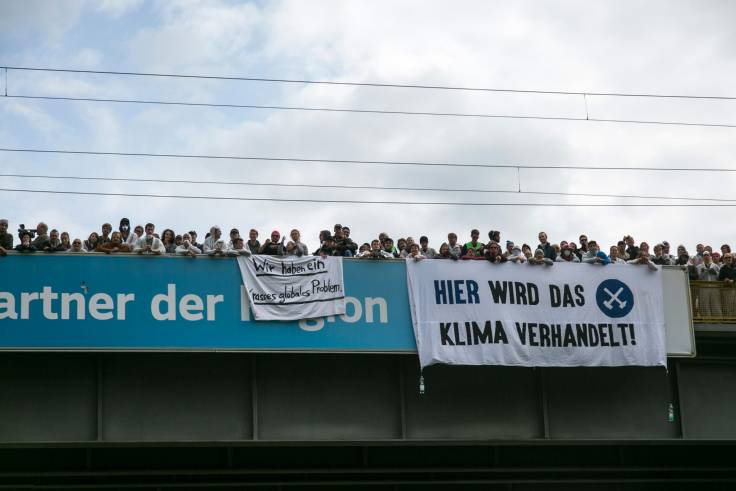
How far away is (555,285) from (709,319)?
3344 millimetres

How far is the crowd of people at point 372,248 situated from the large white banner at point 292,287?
28cm

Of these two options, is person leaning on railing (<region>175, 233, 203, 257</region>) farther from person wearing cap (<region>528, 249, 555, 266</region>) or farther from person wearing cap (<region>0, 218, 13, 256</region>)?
person wearing cap (<region>528, 249, 555, 266</region>)

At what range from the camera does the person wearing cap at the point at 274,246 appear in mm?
20375

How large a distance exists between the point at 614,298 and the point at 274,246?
6784 millimetres

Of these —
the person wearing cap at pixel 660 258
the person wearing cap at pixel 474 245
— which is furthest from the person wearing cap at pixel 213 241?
the person wearing cap at pixel 660 258

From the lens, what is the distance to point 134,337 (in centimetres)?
1912

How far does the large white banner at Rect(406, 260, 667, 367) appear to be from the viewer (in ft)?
67.4

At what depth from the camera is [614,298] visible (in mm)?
21547

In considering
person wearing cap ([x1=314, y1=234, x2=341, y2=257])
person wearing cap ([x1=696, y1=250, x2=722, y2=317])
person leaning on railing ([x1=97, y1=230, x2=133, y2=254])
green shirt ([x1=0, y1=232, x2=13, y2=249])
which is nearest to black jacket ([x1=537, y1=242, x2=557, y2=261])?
person wearing cap ([x1=696, y1=250, x2=722, y2=317])

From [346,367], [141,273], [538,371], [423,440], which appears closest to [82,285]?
[141,273]

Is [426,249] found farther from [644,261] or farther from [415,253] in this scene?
[644,261]

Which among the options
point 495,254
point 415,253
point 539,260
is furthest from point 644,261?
point 415,253

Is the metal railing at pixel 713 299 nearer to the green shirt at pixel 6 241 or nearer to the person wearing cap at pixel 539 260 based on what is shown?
the person wearing cap at pixel 539 260

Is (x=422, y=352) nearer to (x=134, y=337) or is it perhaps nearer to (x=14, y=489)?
(x=134, y=337)
